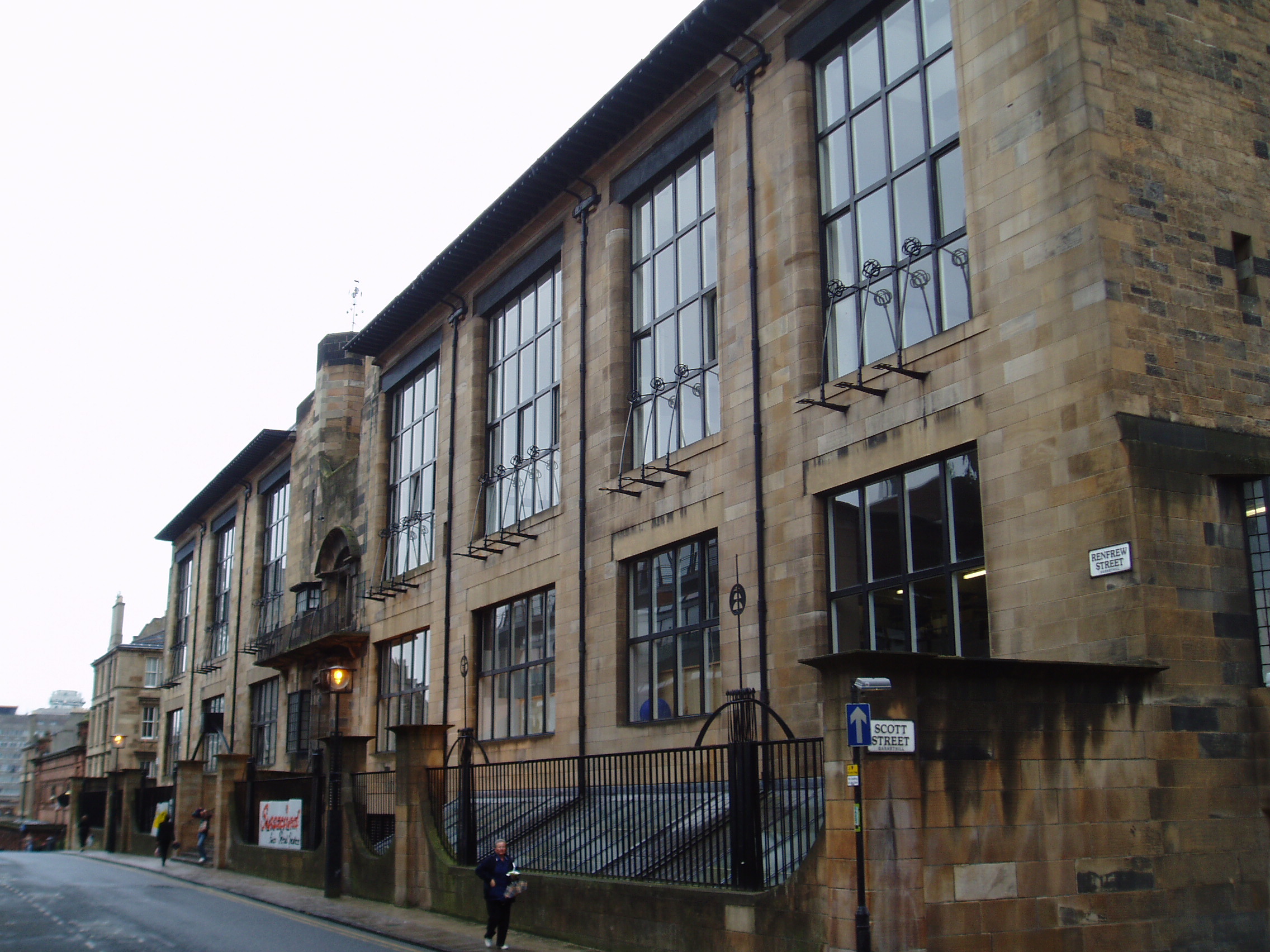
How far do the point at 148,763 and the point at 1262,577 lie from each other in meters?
62.9

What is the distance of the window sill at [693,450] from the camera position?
19688mm

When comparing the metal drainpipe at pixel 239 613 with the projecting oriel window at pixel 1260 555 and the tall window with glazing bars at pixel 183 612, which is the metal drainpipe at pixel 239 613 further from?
the projecting oriel window at pixel 1260 555

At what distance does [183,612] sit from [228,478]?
34.6ft

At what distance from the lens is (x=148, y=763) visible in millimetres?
65312

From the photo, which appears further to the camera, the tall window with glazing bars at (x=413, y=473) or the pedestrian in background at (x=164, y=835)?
the pedestrian in background at (x=164, y=835)

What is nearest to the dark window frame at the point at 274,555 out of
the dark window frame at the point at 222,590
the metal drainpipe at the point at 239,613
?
the metal drainpipe at the point at 239,613

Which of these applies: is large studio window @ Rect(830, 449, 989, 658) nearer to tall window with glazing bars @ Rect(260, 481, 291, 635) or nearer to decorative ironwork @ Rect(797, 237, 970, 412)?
decorative ironwork @ Rect(797, 237, 970, 412)

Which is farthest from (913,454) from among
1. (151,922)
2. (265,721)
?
(265,721)

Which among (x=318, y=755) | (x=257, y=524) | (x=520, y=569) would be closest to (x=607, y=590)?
(x=520, y=569)

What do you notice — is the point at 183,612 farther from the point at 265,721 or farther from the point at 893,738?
the point at 893,738

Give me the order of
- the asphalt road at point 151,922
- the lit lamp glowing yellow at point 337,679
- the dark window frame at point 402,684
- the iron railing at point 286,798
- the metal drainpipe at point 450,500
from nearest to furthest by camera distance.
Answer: the asphalt road at point 151,922, the lit lamp glowing yellow at point 337,679, the iron railing at point 286,798, the metal drainpipe at point 450,500, the dark window frame at point 402,684

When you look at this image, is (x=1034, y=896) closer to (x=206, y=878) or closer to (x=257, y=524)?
(x=206, y=878)

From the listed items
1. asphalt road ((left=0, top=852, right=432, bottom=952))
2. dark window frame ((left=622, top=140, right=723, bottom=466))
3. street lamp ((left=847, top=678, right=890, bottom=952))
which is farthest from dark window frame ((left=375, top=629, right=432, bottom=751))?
street lamp ((left=847, top=678, right=890, bottom=952))

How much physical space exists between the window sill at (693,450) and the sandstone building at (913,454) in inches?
4.0
